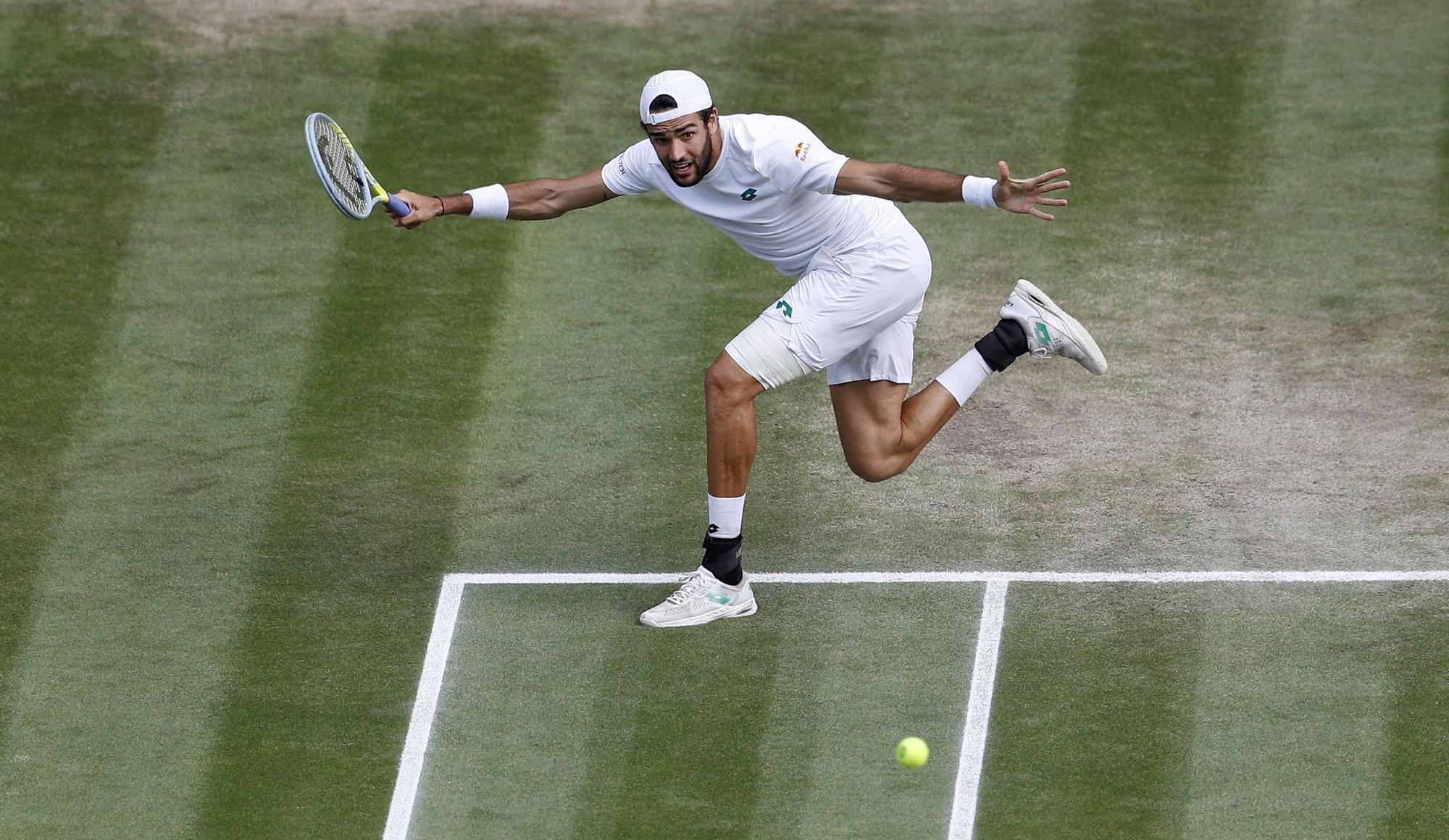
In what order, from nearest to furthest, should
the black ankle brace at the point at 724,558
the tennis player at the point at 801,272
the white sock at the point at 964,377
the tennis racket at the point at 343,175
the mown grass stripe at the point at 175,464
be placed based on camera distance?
the mown grass stripe at the point at 175,464 < the tennis player at the point at 801,272 < the tennis racket at the point at 343,175 < the black ankle brace at the point at 724,558 < the white sock at the point at 964,377

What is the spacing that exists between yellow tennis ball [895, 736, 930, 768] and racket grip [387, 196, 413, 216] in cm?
332

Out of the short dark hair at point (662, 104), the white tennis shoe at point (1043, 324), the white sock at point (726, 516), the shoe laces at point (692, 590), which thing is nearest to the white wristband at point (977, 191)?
the short dark hair at point (662, 104)

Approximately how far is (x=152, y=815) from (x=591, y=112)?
20.9ft

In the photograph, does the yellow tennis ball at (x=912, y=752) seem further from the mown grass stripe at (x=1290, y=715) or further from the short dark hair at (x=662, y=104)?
the short dark hair at (x=662, y=104)

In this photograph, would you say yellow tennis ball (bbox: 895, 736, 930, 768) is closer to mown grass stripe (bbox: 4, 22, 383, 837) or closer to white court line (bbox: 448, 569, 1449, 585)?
white court line (bbox: 448, 569, 1449, 585)

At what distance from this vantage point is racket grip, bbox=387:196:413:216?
8.66 metres

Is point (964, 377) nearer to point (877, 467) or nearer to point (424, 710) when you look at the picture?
point (877, 467)

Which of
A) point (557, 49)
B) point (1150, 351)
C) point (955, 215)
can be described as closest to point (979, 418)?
point (1150, 351)

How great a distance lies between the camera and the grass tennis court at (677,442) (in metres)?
8.06

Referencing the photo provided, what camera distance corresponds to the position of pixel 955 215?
1206 centimetres

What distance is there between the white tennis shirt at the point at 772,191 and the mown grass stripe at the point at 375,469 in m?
2.06

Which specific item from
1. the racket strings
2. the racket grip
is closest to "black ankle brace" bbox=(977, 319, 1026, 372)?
the racket grip

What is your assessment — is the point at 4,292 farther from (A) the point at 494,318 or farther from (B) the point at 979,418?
(B) the point at 979,418

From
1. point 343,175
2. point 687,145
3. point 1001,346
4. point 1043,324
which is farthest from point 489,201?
point 1043,324
